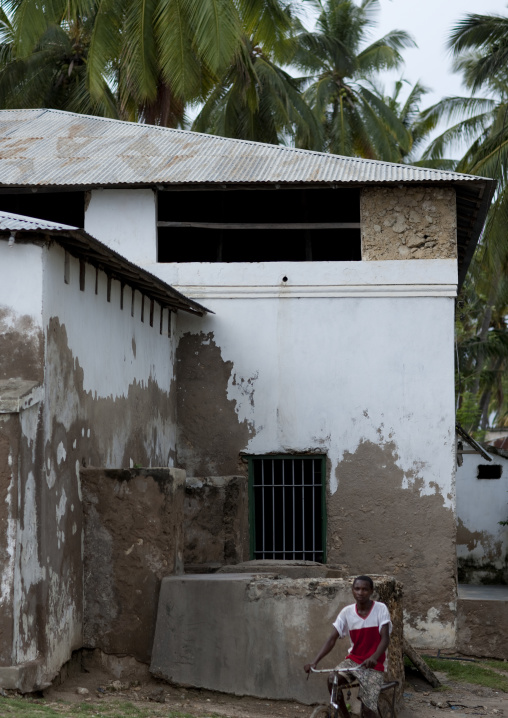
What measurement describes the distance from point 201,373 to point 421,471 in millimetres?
3133

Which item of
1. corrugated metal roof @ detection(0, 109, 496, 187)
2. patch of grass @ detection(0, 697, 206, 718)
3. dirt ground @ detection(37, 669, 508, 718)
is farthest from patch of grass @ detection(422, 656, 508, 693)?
corrugated metal roof @ detection(0, 109, 496, 187)

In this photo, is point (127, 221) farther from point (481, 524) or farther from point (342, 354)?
point (481, 524)

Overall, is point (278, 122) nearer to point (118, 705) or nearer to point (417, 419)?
point (417, 419)

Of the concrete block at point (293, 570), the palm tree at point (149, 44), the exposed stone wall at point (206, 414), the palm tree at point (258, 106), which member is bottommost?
the concrete block at point (293, 570)

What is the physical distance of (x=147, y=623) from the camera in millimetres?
8555

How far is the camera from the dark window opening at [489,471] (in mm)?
16875

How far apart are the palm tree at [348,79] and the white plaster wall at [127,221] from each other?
1599 cm

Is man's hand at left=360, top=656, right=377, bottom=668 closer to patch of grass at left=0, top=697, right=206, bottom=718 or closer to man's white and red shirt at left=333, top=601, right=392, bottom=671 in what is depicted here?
man's white and red shirt at left=333, top=601, right=392, bottom=671

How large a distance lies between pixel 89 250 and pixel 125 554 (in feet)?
8.93

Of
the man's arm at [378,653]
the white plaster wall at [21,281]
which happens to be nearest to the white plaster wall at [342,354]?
the white plaster wall at [21,281]

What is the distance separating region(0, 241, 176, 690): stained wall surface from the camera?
736 cm

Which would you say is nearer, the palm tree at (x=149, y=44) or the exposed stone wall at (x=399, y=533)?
the exposed stone wall at (x=399, y=533)

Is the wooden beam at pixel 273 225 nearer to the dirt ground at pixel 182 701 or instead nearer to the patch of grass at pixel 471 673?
the patch of grass at pixel 471 673

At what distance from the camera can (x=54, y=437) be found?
7988 mm
